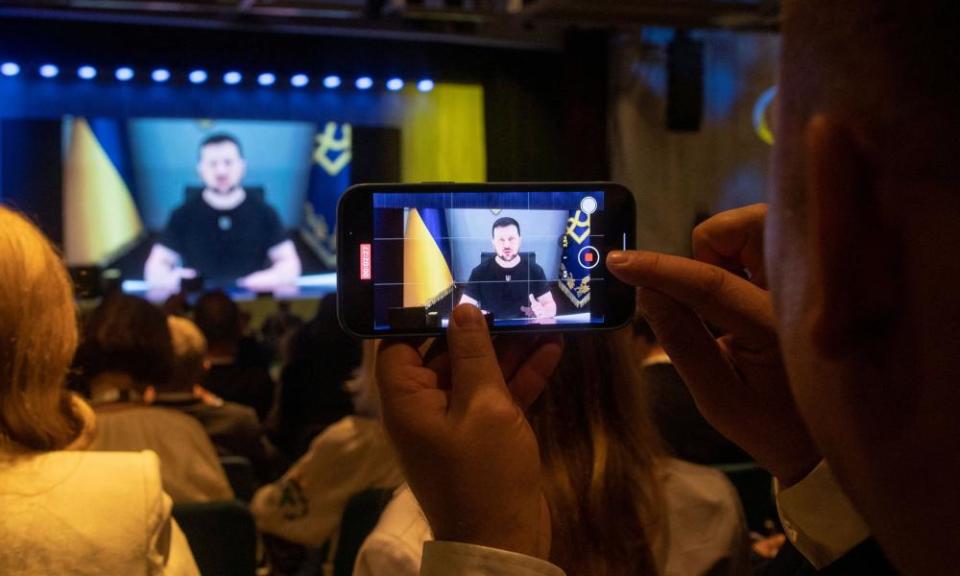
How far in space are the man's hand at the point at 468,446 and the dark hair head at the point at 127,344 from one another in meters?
1.88

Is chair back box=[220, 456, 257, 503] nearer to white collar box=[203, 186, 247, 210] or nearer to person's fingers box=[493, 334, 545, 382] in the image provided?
person's fingers box=[493, 334, 545, 382]

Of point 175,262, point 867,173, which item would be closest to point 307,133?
point 175,262

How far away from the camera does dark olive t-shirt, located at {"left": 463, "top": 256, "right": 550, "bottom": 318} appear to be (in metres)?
0.94

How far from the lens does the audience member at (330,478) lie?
2.70 m

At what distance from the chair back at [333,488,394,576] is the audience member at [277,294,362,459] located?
4.42 ft

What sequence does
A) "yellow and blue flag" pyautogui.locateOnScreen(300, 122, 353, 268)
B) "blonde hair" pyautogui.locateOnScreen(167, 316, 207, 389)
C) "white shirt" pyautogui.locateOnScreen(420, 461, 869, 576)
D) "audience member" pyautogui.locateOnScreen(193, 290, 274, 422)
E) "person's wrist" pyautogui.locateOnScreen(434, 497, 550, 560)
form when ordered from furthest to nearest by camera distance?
1. "yellow and blue flag" pyautogui.locateOnScreen(300, 122, 353, 268)
2. "audience member" pyautogui.locateOnScreen(193, 290, 274, 422)
3. "blonde hair" pyautogui.locateOnScreen(167, 316, 207, 389)
4. "white shirt" pyautogui.locateOnScreen(420, 461, 869, 576)
5. "person's wrist" pyautogui.locateOnScreen(434, 497, 550, 560)

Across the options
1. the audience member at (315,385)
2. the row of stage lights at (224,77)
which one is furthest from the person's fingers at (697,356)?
the row of stage lights at (224,77)

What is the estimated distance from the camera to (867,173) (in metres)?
0.44

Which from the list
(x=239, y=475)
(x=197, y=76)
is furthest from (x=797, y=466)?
(x=197, y=76)

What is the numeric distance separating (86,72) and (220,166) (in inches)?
41.4

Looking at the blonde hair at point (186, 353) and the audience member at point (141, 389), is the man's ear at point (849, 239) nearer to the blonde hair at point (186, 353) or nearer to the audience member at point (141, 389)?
the audience member at point (141, 389)

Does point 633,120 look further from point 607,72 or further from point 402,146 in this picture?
point 402,146

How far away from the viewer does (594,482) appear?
1348 millimetres

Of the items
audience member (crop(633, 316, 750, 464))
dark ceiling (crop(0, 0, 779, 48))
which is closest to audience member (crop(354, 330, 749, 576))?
audience member (crop(633, 316, 750, 464))
